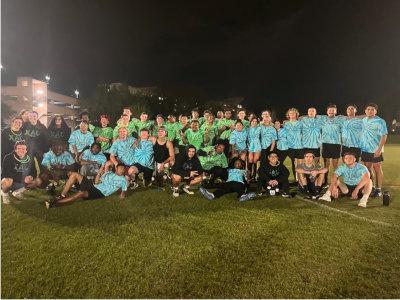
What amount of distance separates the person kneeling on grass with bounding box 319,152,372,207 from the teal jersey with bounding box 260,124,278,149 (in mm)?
2023

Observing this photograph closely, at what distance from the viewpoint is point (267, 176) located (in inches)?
352

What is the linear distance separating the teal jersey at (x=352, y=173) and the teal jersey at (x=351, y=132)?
3.30ft

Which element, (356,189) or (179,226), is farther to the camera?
(356,189)

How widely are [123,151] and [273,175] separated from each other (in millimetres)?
3837

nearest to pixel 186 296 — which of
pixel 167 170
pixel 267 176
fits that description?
pixel 267 176

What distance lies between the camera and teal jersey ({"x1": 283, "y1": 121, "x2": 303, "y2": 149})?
9.55m

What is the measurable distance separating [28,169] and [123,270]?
5.49m

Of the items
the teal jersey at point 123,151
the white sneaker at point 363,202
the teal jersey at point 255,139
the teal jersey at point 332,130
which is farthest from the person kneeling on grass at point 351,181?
the teal jersey at point 123,151

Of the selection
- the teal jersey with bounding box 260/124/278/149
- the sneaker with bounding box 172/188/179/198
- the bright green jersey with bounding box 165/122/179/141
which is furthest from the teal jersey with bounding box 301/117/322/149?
the bright green jersey with bounding box 165/122/179/141

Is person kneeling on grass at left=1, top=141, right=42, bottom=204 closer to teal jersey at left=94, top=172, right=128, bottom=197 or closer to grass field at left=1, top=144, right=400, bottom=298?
grass field at left=1, top=144, right=400, bottom=298

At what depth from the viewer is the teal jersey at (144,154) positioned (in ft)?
31.4

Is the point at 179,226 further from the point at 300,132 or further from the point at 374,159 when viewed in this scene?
the point at 374,159

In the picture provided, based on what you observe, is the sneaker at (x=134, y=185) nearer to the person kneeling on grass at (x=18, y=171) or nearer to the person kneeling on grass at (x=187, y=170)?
the person kneeling on grass at (x=187, y=170)

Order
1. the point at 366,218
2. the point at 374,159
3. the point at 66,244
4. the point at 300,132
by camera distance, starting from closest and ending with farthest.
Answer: the point at 66,244 → the point at 366,218 → the point at 374,159 → the point at 300,132
